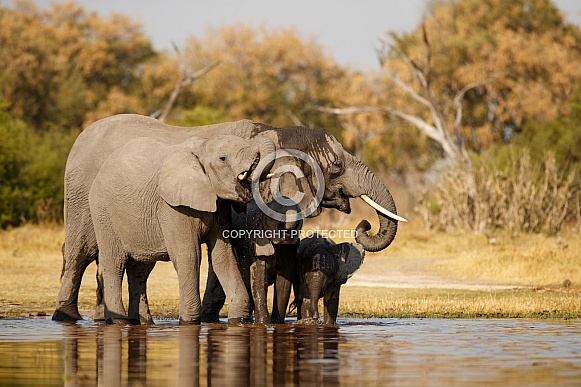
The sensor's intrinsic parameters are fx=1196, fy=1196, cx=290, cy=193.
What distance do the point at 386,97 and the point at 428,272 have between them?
Answer: 94.7 ft

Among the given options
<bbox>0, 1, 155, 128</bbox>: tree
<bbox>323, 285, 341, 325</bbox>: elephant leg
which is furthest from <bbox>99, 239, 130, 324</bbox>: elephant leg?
<bbox>0, 1, 155, 128</bbox>: tree

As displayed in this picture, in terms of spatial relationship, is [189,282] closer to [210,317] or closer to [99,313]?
[210,317]

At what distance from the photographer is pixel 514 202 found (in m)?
29.8

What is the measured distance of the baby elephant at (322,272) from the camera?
13.4 metres

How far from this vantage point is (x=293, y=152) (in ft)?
44.1

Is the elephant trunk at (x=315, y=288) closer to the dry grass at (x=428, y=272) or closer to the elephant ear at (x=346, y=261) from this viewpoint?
the elephant ear at (x=346, y=261)

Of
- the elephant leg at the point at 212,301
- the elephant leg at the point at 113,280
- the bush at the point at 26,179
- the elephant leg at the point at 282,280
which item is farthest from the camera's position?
the bush at the point at 26,179

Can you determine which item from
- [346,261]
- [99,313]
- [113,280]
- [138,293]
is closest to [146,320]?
[138,293]

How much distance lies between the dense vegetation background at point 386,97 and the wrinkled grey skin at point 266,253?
55.6ft

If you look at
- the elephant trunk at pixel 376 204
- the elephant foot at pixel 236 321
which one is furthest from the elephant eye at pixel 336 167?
the elephant foot at pixel 236 321

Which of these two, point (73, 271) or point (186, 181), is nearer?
point (186, 181)

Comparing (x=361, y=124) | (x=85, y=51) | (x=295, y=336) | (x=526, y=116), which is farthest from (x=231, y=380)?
(x=85, y=51)

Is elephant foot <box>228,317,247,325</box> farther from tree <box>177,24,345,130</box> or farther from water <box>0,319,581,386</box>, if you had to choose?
tree <box>177,24,345,130</box>

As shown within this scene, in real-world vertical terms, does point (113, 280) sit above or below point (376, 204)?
below
